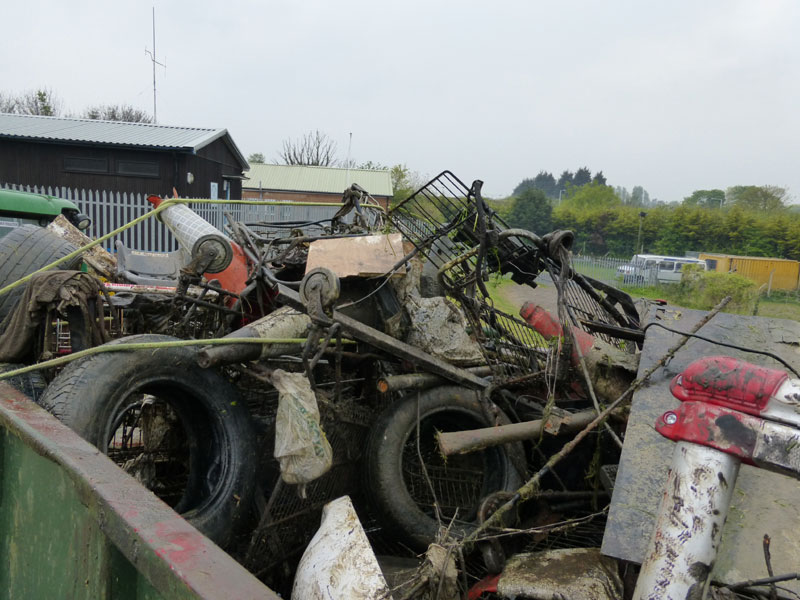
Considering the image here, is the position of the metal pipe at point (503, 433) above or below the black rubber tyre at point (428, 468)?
above

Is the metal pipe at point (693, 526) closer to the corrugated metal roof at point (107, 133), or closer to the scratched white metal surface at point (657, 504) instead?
the scratched white metal surface at point (657, 504)

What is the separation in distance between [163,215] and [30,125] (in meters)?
17.7

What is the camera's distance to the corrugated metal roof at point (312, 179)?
32.3m

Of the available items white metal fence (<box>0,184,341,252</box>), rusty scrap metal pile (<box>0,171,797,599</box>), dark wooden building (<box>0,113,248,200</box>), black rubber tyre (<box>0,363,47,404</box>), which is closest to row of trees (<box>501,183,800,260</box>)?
white metal fence (<box>0,184,341,252</box>)

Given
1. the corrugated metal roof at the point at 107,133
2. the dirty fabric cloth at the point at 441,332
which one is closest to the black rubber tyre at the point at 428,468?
the dirty fabric cloth at the point at 441,332

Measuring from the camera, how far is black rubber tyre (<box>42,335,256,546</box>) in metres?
2.67

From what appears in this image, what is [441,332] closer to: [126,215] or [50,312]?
[50,312]

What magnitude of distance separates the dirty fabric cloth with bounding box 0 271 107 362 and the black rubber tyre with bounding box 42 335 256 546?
0.41 metres

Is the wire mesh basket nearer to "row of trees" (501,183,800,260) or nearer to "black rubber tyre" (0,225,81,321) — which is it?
"black rubber tyre" (0,225,81,321)

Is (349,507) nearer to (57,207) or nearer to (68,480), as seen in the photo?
(68,480)

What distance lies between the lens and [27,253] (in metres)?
4.16

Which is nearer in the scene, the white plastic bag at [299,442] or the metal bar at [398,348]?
the white plastic bag at [299,442]

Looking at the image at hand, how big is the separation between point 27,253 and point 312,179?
3145 cm

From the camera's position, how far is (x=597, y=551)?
2375 millimetres
